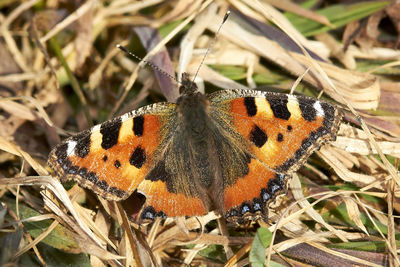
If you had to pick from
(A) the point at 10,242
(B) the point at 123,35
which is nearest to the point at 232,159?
(A) the point at 10,242

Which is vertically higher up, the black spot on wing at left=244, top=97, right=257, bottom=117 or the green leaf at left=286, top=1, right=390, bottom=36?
the green leaf at left=286, top=1, right=390, bottom=36

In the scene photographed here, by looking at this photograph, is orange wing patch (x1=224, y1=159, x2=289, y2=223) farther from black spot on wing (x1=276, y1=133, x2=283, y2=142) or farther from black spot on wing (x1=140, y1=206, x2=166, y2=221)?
black spot on wing (x1=140, y1=206, x2=166, y2=221)

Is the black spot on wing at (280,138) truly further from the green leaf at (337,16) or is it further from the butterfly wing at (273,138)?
the green leaf at (337,16)

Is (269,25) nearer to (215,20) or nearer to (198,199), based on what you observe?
(215,20)

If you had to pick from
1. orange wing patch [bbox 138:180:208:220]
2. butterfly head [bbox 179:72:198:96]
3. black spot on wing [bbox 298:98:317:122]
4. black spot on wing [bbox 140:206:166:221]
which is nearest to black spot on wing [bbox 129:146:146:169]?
orange wing patch [bbox 138:180:208:220]

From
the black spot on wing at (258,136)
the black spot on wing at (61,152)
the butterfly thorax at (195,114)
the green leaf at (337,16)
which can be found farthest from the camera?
the green leaf at (337,16)

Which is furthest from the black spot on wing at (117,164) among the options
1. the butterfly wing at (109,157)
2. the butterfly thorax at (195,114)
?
the butterfly thorax at (195,114)

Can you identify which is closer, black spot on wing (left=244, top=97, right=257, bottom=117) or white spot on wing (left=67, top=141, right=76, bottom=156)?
white spot on wing (left=67, top=141, right=76, bottom=156)
